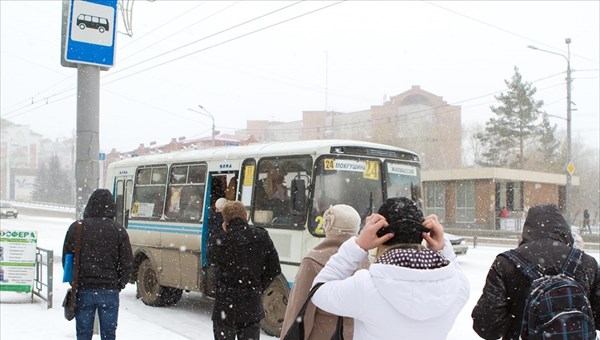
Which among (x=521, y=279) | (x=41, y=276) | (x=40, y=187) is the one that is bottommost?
(x=41, y=276)

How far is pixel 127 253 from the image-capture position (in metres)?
6.19

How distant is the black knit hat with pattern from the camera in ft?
9.19

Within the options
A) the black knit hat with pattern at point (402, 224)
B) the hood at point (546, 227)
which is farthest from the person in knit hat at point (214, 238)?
the black knit hat with pattern at point (402, 224)

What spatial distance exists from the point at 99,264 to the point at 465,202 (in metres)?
40.4

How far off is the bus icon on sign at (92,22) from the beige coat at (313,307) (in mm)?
5845

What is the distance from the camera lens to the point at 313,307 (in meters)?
3.12

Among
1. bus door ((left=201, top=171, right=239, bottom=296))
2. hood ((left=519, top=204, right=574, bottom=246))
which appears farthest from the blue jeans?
bus door ((left=201, top=171, right=239, bottom=296))

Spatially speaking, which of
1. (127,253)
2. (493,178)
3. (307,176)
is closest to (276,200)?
(307,176)

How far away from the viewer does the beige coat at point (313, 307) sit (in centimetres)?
313

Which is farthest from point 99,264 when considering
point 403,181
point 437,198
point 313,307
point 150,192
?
point 437,198

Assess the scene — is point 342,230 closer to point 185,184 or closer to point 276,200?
point 276,200

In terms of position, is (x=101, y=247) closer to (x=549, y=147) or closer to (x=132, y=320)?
(x=132, y=320)

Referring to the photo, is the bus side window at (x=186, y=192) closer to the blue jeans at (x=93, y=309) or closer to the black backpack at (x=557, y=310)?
the blue jeans at (x=93, y=309)

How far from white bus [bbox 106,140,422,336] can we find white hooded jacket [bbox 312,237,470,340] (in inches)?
252
